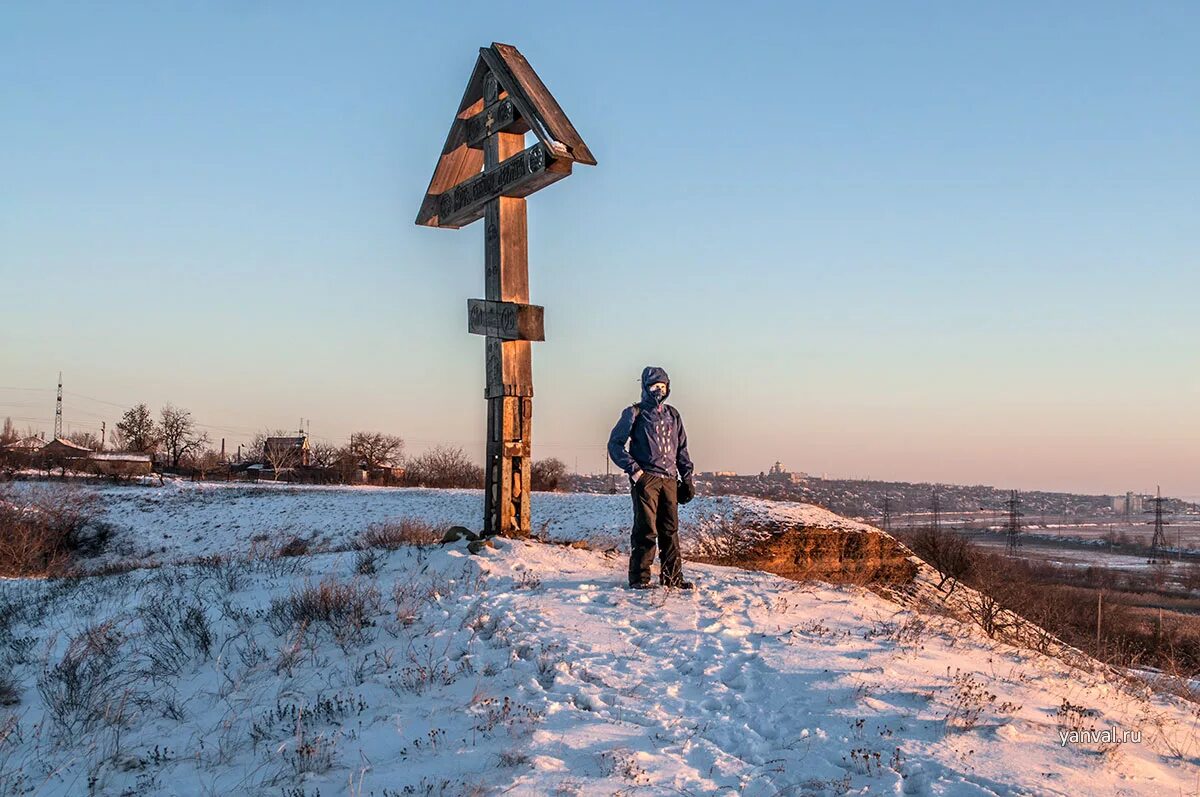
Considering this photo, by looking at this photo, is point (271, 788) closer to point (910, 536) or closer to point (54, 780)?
point (54, 780)

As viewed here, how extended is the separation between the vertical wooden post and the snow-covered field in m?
0.89

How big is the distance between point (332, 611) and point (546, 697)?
2.87 meters

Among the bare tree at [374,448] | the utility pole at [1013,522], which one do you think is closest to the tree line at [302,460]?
the bare tree at [374,448]

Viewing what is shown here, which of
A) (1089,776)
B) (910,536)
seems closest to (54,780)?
(1089,776)

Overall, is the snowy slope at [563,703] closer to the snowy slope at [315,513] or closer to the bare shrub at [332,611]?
the bare shrub at [332,611]

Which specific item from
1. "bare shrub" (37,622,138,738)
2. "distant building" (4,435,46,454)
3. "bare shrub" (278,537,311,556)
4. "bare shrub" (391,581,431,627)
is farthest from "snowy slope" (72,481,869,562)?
"distant building" (4,435,46,454)

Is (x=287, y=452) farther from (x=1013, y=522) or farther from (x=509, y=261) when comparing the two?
(x=1013, y=522)

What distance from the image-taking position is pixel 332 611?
8.27 m

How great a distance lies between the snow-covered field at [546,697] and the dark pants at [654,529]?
14.7 inches

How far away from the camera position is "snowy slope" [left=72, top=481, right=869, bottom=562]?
19406mm

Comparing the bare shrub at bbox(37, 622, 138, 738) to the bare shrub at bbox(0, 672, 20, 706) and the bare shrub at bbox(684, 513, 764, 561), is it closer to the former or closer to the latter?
the bare shrub at bbox(0, 672, 20, 706)

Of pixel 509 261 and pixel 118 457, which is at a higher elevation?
pixel 509 261

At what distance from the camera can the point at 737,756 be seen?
5.41 metres

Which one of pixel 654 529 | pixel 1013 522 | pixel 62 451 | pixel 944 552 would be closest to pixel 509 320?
pixel 654 529
